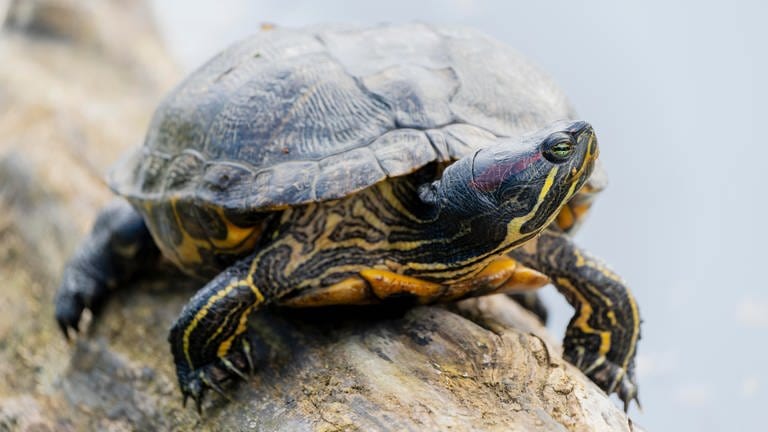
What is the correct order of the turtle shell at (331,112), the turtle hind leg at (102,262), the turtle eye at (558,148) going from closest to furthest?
1. the turtle eye at (558,148)
2. the turtle shell at (331,112)
3. the turtle hind leg at (102,262)

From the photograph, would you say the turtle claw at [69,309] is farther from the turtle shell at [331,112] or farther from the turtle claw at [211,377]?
the turtle claw at [211,377]

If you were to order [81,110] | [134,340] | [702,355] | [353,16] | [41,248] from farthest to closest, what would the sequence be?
[353,16] < [702,355] < [81,110] < [41,248] < [134,340]

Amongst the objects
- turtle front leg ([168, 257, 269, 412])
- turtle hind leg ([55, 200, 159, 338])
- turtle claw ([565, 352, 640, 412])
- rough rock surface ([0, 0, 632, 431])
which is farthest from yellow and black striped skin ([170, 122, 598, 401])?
turtle hind leg ([55, 200, 159, 338])

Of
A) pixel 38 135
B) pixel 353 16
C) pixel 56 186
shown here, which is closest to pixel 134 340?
pixel 56 186

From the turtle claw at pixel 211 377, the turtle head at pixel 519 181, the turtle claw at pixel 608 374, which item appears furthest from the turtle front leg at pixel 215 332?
the turtle claw at pixel 608 374

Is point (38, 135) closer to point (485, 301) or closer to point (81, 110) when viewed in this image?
point (81, 110)

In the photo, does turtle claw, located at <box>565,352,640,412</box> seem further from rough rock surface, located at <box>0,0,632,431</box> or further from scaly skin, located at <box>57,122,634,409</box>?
rough rock surface, located at <box>0,0,632,431</box>
